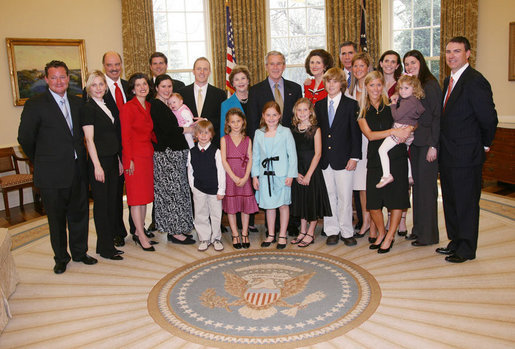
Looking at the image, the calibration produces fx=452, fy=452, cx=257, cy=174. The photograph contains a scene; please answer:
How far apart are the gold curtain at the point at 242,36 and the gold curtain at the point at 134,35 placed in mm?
1297

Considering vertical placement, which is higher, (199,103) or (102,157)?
(199,103)

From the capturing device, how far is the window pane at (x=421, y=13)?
28.7 ft

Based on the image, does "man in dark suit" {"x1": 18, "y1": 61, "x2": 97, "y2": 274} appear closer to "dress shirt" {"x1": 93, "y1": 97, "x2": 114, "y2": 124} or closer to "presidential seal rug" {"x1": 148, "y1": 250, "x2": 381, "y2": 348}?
"dress shirt" {"x1": 93, "y1": 97, "x2": 114, "y2": 124}

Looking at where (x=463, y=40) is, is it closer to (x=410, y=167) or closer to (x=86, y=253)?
(x=410, y=167)

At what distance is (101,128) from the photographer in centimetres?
415

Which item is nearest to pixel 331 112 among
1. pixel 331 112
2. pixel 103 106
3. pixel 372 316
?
pixel 331 112

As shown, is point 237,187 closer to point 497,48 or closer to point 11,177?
point 11,177

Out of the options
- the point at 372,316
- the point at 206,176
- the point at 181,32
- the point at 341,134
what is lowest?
the point at 372,316

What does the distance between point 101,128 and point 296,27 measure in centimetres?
616

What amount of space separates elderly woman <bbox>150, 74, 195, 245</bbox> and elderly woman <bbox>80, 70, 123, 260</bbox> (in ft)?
1.30

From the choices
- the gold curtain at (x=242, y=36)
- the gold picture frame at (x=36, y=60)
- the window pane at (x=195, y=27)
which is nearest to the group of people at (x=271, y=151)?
the gold picture frame at (x=36, y=60)

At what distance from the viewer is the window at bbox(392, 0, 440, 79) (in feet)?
28.6

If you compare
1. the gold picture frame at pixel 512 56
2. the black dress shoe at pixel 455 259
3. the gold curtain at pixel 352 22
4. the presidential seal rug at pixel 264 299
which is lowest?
the presidential seal rug at pixel 264 299

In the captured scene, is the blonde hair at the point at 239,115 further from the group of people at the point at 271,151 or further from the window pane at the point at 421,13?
the window pane at the point at 421,13
